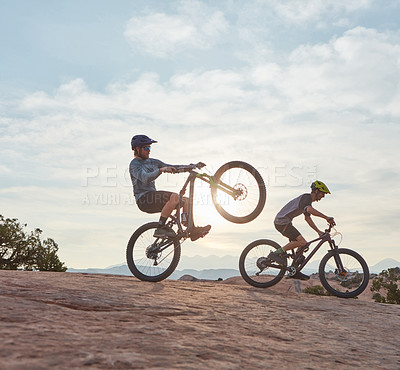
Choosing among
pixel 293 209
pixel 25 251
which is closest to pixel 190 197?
pixel 293 209

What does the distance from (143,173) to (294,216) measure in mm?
3916

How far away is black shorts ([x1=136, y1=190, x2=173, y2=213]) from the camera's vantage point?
8406mm

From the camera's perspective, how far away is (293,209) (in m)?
9.99

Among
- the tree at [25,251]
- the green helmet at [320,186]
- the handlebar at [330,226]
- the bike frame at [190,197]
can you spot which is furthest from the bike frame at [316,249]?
the tree at [25,251]

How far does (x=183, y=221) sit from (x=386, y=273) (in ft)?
74.9

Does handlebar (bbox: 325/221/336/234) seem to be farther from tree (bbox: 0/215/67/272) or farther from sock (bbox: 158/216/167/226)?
tree (bbox: 0/215/67/272)

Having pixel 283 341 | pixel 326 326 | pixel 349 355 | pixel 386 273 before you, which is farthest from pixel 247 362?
pixel 386 273

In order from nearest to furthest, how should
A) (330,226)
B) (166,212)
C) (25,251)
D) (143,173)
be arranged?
(143,173) < (166,212) < (330,226) < (25,251)

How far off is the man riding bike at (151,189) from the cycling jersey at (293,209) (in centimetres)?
254

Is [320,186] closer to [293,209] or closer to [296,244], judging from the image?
[293,209]

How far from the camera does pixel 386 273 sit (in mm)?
27031

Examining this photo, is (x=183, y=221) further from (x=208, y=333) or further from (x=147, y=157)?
(x=208, y=333)

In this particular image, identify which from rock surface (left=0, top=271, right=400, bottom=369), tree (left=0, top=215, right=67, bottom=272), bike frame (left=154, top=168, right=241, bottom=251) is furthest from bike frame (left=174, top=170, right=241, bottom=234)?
tree (left=0, top=215, right=67, bottom=272)

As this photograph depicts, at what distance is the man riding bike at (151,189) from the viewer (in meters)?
8.30
